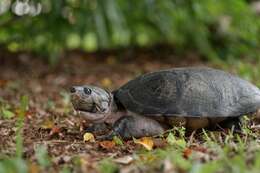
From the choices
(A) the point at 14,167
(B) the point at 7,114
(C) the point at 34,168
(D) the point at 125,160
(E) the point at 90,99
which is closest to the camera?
(A) the point at 14,167

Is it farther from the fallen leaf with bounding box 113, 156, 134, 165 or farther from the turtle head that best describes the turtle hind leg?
the fallen leaf with bounding box 113, 156, 134, 165

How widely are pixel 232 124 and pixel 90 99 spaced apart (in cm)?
119

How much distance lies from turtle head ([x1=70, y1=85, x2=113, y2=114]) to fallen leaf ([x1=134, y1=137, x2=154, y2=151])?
47 cm

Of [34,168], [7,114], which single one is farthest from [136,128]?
[7,114]

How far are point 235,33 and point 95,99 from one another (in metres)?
6.49

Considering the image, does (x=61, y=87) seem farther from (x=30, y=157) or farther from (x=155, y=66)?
(x=30, y=157)

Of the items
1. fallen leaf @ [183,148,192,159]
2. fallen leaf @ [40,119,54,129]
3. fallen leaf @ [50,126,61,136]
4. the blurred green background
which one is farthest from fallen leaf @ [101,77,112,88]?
fallen leaf @ [183,148,192,159]

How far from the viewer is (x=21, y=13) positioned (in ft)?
24.1

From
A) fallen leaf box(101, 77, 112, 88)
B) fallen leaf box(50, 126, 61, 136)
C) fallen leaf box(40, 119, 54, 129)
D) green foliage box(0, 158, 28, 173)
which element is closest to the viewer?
green foliage box(0, 158, 28, 173)

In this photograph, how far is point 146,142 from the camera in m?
3.56

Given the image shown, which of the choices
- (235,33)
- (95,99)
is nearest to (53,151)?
(95,99)

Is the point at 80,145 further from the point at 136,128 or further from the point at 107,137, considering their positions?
the point at 136,128

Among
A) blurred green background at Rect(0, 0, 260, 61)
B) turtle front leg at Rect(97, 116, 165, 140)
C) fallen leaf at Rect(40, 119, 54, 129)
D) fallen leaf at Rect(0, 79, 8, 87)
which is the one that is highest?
blurred green background at Rect(0, 0, 260, 61)

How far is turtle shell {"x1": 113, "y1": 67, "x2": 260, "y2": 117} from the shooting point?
3805 millimetres
